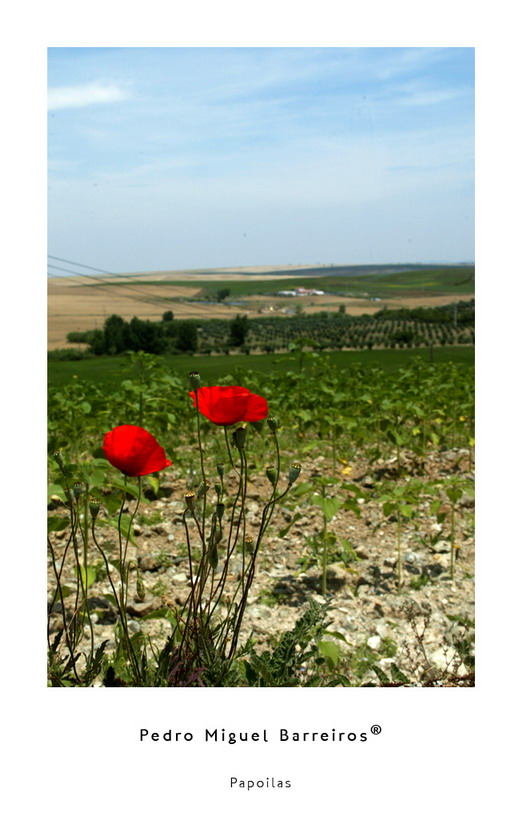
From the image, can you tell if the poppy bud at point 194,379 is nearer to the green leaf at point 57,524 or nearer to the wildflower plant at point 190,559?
the wildflower plant at point 190,559

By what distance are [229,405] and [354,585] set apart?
1.77 meters

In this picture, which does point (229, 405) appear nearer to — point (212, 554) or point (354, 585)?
point (212, 554)

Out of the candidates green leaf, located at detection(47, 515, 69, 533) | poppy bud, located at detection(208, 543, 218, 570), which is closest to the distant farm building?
green leaf, located at detection(47, 515, 69, 533)

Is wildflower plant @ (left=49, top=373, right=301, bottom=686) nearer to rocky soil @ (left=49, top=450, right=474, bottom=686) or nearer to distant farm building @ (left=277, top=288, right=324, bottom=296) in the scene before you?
rocky soil @ (left=49, top=450, right=474, bottom=686)

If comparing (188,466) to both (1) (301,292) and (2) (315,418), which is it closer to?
(2) (315,418)

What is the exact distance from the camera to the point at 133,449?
1308mm

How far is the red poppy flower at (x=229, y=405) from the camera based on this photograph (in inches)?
50.1

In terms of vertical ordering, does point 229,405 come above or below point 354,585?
above

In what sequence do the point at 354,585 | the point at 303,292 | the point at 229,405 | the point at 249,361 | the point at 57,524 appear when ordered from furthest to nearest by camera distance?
the point at 303,292 < the point at 249,361 < the point at 354,585 < the point at 57,524 < the point at 229,405

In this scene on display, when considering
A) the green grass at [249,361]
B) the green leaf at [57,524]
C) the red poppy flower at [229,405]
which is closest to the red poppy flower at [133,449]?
the red poppy flower at [229,405]

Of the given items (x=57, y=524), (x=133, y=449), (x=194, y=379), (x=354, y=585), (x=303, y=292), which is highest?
(x=303, y=292)

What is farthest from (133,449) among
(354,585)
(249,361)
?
(249,361)
